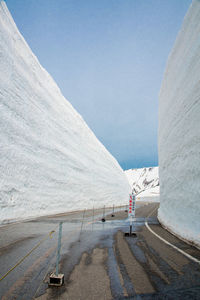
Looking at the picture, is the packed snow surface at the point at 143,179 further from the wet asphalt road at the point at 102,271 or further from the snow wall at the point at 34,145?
the wet asphalt road at the point at 102,271

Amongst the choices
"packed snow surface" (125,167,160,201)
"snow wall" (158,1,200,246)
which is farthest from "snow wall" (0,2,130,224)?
"packed snow surface" (125,167,160,201)

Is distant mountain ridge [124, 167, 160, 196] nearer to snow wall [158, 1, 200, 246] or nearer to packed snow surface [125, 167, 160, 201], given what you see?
packed snow surface [125, 167, 160, 201]

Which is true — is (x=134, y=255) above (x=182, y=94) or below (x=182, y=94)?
below

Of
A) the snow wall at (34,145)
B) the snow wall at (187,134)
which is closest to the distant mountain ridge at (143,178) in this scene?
the snow wall at (34,145)

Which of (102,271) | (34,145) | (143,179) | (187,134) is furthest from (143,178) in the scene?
(102,271)

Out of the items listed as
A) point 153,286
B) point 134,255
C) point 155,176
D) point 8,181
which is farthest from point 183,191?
point 155,176

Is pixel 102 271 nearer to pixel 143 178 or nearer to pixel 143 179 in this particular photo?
pixel 143 179

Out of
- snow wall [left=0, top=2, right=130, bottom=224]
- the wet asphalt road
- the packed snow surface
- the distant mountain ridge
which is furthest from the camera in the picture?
the distant mountain ridge

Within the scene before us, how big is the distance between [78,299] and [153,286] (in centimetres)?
146

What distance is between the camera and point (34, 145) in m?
18.0

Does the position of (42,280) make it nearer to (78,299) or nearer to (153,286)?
(78,299)

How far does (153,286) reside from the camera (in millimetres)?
3469

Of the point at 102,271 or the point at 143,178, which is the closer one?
the point at 102,271

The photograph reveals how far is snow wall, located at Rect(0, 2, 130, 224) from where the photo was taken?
1416 centimetres
